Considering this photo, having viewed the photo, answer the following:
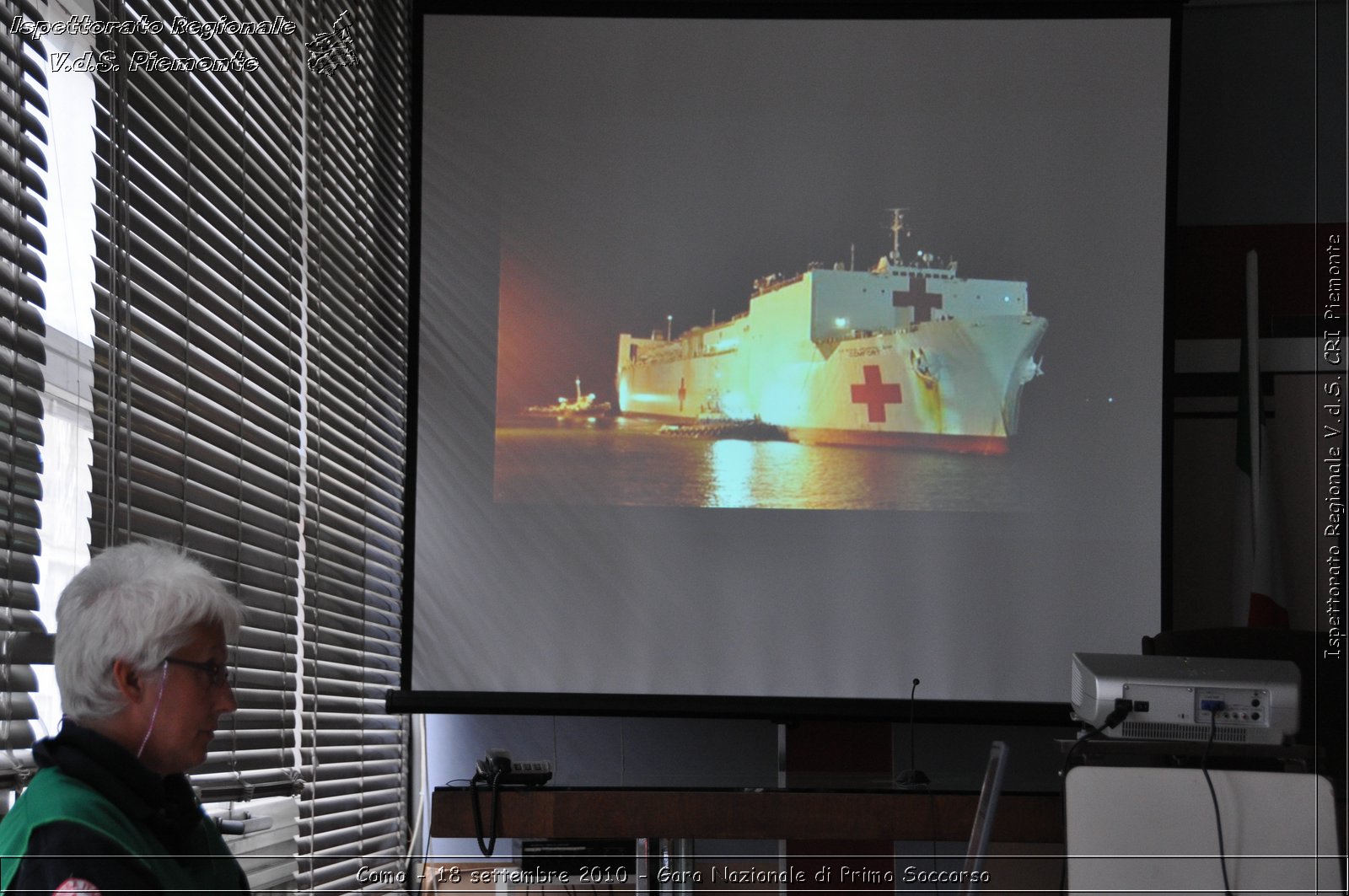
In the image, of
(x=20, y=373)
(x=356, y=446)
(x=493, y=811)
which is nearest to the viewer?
(x=20, y=373)

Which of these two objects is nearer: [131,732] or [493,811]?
[131,732]

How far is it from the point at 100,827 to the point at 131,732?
0.16 metres

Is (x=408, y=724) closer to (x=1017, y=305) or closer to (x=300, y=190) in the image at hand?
(x=300, y=190)

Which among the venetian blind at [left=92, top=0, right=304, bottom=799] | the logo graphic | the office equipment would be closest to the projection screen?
the logo graphic

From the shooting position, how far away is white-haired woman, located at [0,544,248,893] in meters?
1.24

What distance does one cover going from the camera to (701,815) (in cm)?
289

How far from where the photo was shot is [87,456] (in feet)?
5.95

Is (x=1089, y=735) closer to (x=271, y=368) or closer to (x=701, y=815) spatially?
(x=701, y=815)

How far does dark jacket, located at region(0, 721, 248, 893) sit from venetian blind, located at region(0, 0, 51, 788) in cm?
27

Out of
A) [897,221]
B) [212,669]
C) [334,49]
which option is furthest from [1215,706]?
[334,49]

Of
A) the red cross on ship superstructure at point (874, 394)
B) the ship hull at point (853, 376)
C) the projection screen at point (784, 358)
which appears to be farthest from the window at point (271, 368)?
the red cross on ship superstructure at point (874, 394)

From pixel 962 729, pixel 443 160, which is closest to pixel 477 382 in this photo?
pixel 443 160

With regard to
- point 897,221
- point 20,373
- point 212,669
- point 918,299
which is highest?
point 897,221

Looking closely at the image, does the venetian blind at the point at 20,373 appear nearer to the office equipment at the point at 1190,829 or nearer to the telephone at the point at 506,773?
the telephone at the point at 506,773
